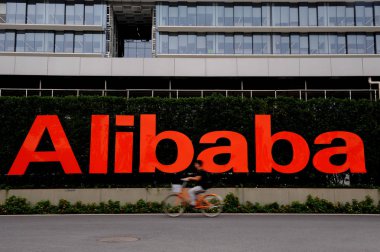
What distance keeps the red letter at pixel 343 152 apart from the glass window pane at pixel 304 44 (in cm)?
2849

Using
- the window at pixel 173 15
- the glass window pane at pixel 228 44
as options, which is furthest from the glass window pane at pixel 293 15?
the window at pixel 173 15

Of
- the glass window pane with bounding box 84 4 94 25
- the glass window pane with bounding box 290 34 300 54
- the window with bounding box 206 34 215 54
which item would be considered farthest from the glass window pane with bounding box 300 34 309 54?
the glass window pane with bounding box 84 4 94 25

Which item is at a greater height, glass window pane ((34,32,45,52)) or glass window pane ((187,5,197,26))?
glass window pane ((187,5,197,26))

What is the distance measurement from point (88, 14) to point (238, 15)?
14.4 metres

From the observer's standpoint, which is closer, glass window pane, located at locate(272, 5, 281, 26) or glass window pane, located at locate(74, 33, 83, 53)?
glass window pane, located at locate(74, 33, 83, 53)

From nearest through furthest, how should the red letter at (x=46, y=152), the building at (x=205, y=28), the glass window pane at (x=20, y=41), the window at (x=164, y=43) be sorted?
the red letter at (x=46, y=152) < the window at (x=164, y=43) < the building at (x=205, y=28) < the glass window pane at (x=20, y=41)

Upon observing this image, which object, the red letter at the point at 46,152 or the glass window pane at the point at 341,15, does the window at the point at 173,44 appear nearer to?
the glass window pane at the point at 341,15

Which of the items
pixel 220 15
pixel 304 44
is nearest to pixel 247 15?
pixel 220 15

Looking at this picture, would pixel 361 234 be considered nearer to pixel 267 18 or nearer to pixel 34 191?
pixel 34 191

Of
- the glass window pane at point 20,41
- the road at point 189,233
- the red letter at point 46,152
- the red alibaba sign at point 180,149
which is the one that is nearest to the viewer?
the road at point 189,233

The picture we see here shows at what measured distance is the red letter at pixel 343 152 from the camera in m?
17.5

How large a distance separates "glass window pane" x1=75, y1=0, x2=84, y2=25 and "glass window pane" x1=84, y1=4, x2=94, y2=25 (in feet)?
1.02

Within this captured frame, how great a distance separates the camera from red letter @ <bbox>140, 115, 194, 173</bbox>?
17375 millimetres

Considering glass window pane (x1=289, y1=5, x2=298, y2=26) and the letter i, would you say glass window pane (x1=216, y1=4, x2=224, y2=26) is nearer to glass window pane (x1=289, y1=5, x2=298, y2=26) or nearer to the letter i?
glass window pane (x1=289, y1=5, x2=298, y2=26)
